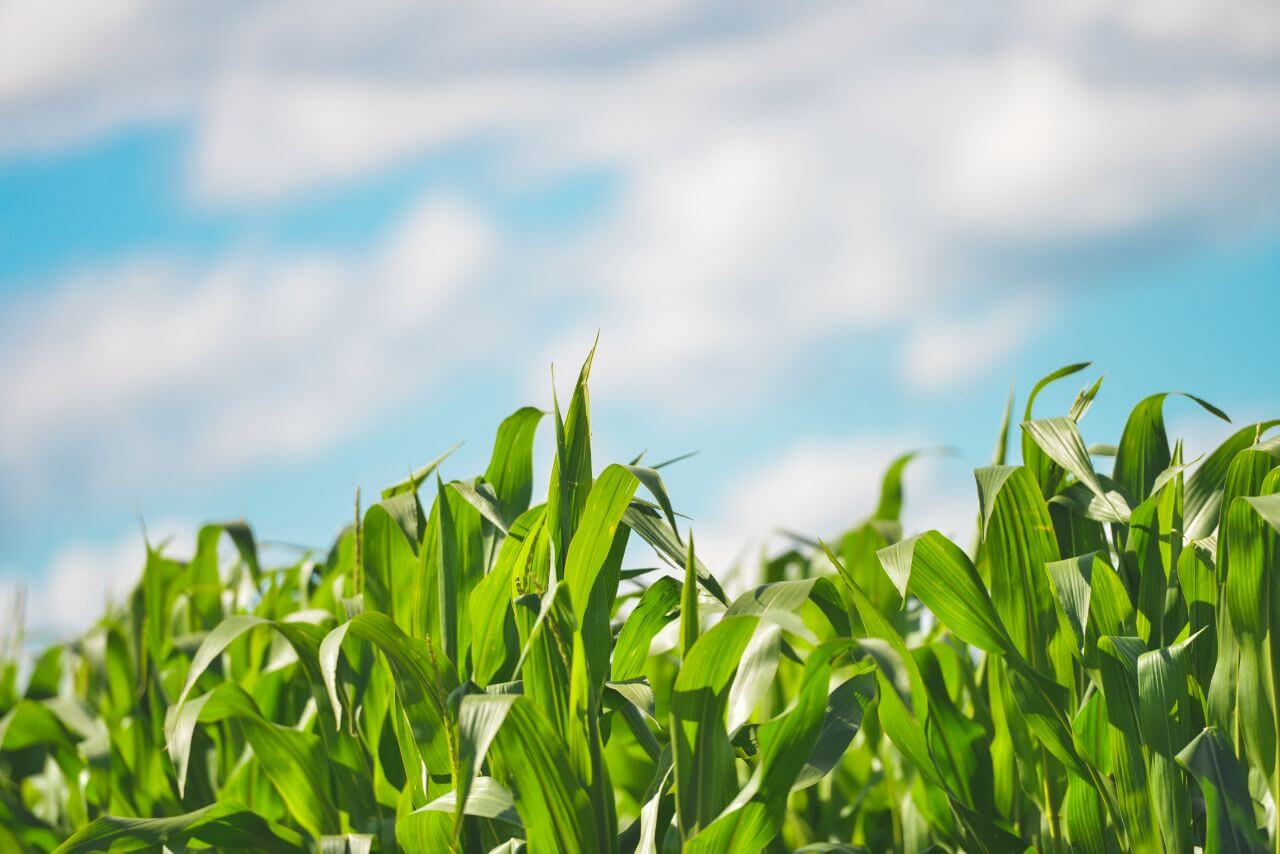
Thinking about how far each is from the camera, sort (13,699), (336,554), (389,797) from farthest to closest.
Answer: (13,699)
(336,554)
(389,797)

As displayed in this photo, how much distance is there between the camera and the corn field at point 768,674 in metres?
0.85

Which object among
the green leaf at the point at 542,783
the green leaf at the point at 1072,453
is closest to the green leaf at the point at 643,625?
the green leaf at the point at 542,783

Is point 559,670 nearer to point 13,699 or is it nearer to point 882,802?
point 882,802

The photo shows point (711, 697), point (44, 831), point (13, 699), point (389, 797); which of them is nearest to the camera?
point (711, 697)

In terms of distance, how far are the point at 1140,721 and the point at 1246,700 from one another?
85 mm

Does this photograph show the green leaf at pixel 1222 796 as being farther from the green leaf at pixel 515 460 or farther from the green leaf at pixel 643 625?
the green leaf at pixel 515 460

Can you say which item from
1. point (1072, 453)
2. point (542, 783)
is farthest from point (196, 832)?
point (1072, 453)

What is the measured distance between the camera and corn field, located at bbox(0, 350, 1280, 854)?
847 mm

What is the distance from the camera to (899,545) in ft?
3.19

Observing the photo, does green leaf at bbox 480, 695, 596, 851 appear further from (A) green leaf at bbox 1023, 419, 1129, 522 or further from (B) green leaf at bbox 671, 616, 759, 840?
(A) green leaf at bbox 1023, 419, 1129, 522

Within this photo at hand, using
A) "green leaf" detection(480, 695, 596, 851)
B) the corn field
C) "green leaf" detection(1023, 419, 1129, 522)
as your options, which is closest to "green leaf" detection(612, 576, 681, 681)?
the corn field

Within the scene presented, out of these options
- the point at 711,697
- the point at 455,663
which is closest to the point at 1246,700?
the point at 711,697

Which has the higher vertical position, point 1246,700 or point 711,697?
point 711,697

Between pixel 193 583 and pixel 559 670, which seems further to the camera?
pixel 193 583
